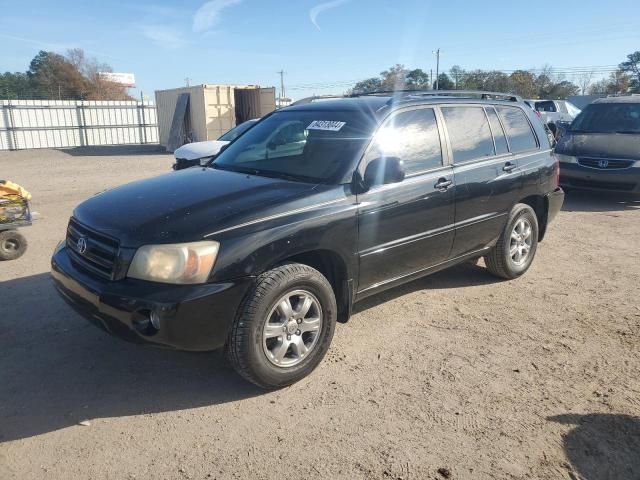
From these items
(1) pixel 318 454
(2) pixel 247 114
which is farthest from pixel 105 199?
(2) pixel 247 114

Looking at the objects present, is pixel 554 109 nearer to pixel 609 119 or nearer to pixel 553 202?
pixel 609 119

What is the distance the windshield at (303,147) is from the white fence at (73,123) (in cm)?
2326

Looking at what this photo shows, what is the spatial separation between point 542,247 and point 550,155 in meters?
1.52

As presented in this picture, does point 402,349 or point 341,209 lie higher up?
point 341,209

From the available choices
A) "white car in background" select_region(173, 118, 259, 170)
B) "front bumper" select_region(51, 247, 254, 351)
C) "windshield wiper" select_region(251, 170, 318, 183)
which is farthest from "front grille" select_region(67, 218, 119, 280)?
"white car in background" select_region(173, 118, 259, 170)

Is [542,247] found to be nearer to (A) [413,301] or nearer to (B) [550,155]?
(B) [550,155]

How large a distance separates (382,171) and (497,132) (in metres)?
1.94

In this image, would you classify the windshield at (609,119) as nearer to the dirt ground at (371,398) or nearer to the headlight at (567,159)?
the headlight at (567,159)

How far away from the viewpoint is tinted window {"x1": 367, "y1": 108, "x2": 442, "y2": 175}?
12.7ft

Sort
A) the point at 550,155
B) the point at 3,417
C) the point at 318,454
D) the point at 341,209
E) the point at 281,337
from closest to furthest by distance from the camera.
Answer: the point at 318,454
the point at 3,417
the point at 281,337
the point at 341,209
the point at 550,155

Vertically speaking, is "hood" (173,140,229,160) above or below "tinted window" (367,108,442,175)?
below

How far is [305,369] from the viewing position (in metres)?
3.37

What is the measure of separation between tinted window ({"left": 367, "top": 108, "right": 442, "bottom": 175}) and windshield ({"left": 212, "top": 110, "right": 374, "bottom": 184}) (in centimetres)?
15

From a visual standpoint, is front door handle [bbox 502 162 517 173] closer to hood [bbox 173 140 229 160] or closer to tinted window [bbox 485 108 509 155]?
tinted window [bbox 485 108 509 155]
